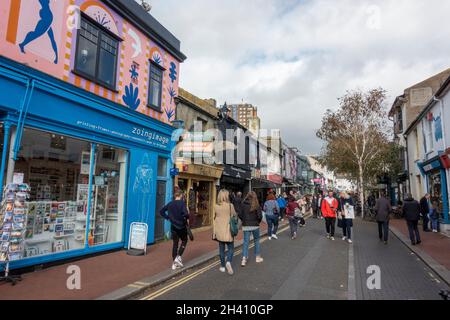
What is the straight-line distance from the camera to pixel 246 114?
105 feet

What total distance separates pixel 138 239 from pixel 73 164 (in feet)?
8.94

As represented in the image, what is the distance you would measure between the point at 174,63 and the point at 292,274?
9.11 meters

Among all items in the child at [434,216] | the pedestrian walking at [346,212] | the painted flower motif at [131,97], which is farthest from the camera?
the child at [434,216]

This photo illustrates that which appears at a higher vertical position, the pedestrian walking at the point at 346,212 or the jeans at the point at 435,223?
the pedestrian walking at the point at 346,212

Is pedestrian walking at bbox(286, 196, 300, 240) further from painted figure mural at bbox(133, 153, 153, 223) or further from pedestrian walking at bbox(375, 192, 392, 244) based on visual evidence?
painted figure mural at bbox(133, 153, 153, 223)

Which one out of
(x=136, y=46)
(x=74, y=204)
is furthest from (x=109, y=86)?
(x=74, y=204)

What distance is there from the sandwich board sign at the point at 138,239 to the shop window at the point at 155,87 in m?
4.21

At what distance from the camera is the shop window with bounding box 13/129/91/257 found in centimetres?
699

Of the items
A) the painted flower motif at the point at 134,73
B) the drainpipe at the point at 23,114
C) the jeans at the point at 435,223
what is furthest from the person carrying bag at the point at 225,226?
the jeans at the point at 435,223

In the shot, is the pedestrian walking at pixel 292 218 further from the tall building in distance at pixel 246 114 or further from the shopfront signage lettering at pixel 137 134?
the tall building in distance at pixel 246 114

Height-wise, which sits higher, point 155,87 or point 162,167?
point 155,87

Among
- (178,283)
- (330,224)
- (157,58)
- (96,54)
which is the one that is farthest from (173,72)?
(330,224)

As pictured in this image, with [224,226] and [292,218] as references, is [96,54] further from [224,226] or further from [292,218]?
[292,218]

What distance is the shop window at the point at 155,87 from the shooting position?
10758 millimetres
